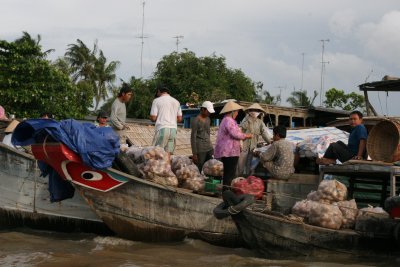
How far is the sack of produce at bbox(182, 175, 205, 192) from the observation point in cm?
698

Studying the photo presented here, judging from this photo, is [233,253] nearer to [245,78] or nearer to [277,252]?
[277,252]

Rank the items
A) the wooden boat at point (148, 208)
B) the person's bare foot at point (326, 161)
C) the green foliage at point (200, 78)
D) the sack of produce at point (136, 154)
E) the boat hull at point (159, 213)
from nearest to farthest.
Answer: the wooden boat at point (148, 208) → the boat hull at point (159, 213) → the person's bare foot at point (326, 161) → the sack of produce at point (136, 154) → the green foliage at point (200, 78)

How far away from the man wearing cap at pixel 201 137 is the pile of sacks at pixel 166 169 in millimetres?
729

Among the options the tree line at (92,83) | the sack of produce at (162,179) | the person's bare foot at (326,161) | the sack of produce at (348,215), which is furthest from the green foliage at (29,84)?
the sack of produce at (348,215)

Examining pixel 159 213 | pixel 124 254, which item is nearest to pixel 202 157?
pixel 159 213

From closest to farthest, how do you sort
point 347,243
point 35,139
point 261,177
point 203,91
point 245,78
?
point 347,243 → point 35,139 → point 261,177 → point 203,91 → point 245,78

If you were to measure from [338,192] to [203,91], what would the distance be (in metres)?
22.1

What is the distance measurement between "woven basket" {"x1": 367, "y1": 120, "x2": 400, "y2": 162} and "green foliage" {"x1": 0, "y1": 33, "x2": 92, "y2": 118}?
15833 mm

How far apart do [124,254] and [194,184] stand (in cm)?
116

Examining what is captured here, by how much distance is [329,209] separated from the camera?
6.09 m

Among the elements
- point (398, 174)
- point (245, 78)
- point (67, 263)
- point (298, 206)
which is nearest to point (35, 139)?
point (67, 263)

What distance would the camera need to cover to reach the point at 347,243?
19.7 feet

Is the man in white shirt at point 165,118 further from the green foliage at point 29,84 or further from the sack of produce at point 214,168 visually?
the green foliage at point 29,84

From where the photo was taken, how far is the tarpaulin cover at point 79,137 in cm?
627
